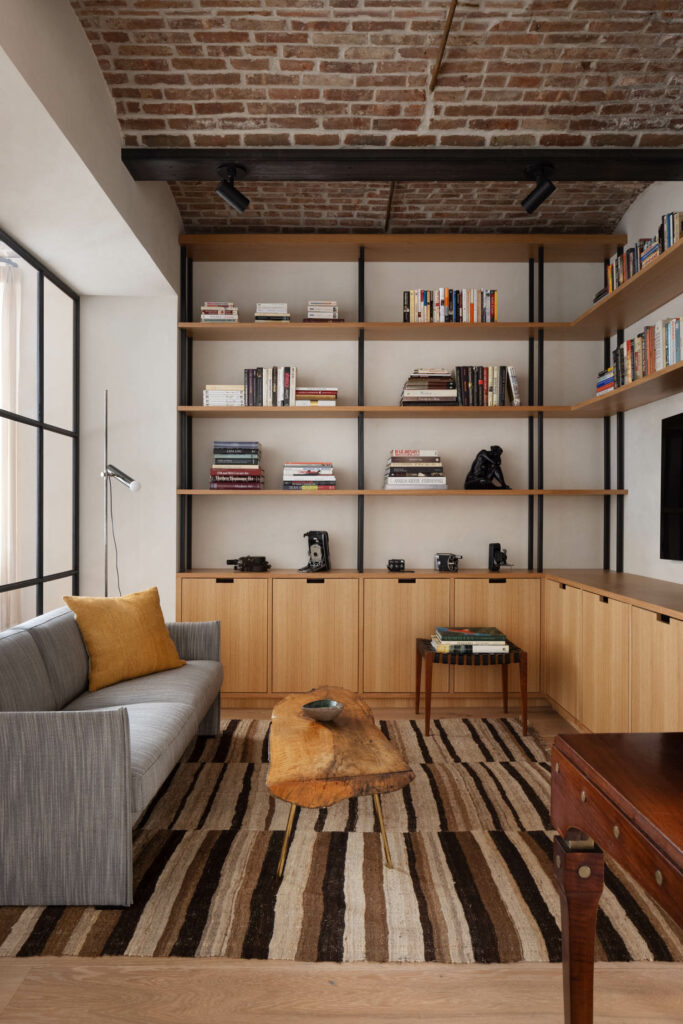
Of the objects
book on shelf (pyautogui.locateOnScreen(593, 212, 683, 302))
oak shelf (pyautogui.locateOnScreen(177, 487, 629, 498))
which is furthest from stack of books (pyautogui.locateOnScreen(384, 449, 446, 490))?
book on shelf (pyautogui.locateOnScreen(593, 212, 683, 302))

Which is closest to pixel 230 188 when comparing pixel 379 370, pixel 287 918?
pixel 379 370

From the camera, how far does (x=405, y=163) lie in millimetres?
3229

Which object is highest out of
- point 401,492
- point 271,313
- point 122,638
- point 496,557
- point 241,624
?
point 271,313

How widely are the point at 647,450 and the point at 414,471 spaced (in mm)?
1392

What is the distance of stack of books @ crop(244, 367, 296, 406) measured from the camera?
13.7 feet

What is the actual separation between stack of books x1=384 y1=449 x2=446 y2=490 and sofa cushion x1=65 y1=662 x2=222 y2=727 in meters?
1.71

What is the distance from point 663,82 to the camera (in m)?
2.92

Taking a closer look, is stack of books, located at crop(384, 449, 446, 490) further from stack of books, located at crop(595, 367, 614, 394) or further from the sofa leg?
the sofa leg

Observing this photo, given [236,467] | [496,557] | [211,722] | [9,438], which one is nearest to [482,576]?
[496,557]

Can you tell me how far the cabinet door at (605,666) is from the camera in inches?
121

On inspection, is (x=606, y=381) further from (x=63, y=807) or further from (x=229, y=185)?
(x=63, y=807)

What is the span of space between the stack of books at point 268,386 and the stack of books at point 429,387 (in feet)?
2.43

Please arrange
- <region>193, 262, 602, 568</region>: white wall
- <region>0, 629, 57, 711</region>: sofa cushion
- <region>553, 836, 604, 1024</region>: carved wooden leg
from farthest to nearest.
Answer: <region>193, 262, 602, 568</region>: white wall → <region>0, 629, 57, 711</region>: sofa cushion → <region>553, 836, 604, 1024</region>: carved wooden leg

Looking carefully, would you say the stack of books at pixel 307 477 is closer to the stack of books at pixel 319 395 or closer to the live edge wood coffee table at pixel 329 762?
the stack of books at pixel 319 395
